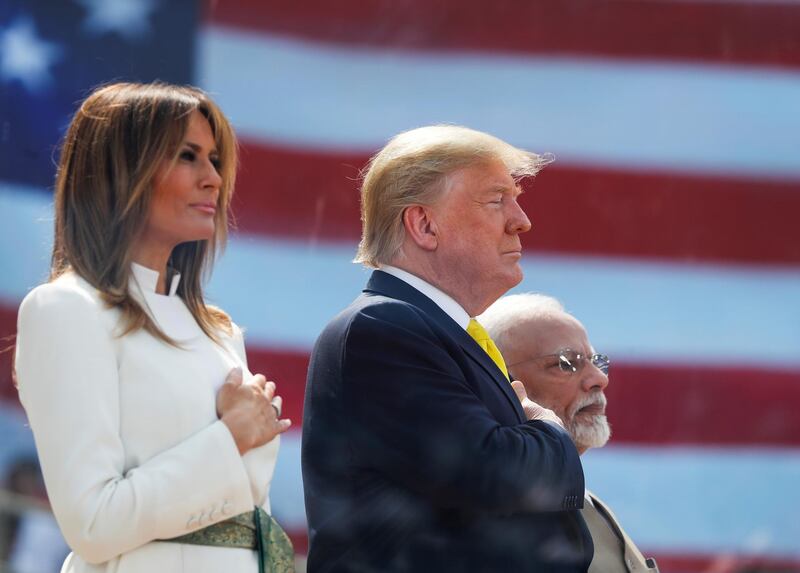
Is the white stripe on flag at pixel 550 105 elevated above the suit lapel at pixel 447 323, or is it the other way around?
the white stripe on flag at pixel 550 105

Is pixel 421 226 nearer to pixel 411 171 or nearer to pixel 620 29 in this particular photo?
pixel 411 171

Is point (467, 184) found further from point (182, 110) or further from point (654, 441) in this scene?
point (654, 441)

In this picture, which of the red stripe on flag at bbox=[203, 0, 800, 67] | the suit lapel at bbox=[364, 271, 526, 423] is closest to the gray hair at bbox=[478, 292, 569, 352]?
the suit lapel at bbox=[364, 271, 526, 423]

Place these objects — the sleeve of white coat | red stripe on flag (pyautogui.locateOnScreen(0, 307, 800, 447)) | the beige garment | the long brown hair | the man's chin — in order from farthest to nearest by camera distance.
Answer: red stripe on flag (pyautogui.locateOnScreen(0, 307, 800, 447)) < the man's chin < the beige garment < the long brown hair < the sleeve of white coat

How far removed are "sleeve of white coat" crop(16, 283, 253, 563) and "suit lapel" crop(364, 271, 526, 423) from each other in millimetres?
390

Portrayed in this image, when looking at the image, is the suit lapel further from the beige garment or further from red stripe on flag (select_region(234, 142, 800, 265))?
red stripe on flag (select_region(234, 142, 800, 265))

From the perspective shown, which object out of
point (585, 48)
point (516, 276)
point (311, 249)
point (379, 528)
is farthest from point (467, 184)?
point (585, 48)

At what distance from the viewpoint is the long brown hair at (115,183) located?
200 centimetres

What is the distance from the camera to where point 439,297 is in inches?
82.8

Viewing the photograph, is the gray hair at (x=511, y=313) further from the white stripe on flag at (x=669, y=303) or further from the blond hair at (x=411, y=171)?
the white stripe on flag at (x=669, y=303)

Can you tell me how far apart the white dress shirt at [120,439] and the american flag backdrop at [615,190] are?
1.21m

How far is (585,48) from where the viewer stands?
348cm

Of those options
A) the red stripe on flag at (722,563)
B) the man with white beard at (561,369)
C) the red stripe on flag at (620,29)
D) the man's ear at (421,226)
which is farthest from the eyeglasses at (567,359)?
the red stripe on flag at (620,29)

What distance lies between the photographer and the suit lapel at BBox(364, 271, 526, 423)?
202 centimetres
